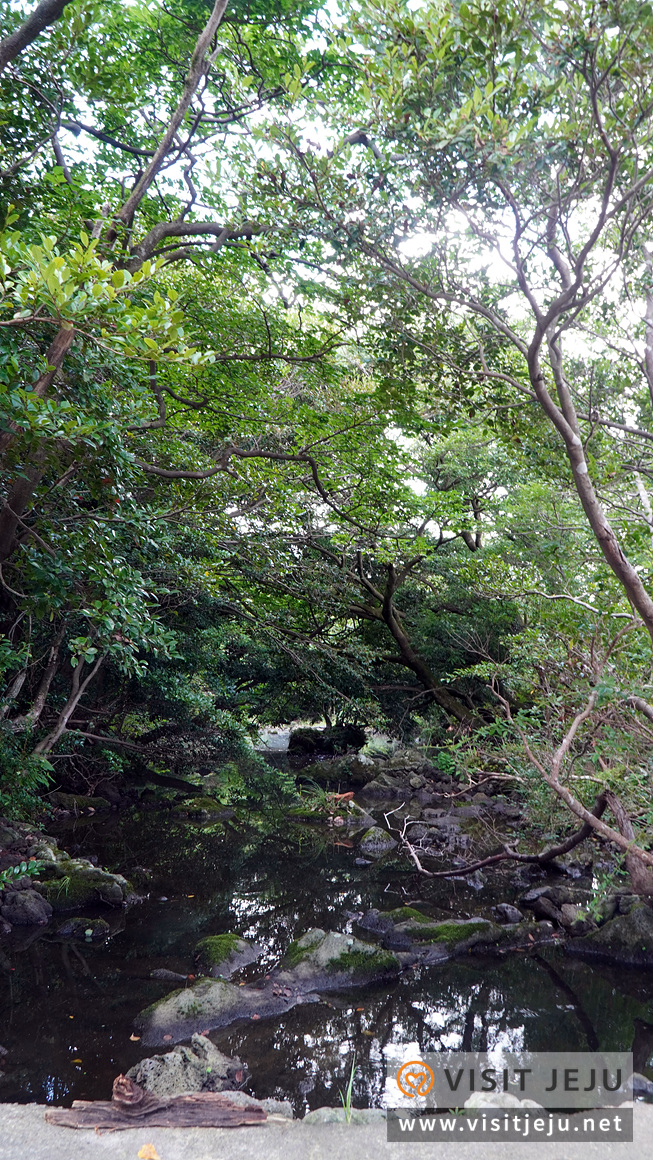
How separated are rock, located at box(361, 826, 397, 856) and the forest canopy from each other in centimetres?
257

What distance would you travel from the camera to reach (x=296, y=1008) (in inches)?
226

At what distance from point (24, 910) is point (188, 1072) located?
3934mm

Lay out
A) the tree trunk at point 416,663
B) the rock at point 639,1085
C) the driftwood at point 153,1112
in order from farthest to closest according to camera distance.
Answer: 1. the tree trunk at point 416,663
2. the rock at point 639,1085
3. the driftwood at point 153,1112

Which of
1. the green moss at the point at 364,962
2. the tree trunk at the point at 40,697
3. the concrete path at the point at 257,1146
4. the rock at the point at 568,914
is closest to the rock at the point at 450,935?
the green moss at the point at 364,962

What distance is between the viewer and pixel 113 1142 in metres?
3.19

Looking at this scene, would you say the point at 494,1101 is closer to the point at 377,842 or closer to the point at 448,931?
the point at 448,931

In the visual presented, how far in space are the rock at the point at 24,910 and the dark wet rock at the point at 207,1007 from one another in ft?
8.53

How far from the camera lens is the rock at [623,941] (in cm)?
684

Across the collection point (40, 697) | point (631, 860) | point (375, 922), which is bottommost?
point (375, 922)

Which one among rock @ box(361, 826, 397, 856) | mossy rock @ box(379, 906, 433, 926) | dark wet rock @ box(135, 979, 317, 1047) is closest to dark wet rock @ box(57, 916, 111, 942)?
A: dark wet rock @ box(135, 979, 317, 1047)

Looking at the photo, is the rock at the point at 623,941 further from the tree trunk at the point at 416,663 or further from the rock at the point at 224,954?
the tree trunk at the point at 416,663

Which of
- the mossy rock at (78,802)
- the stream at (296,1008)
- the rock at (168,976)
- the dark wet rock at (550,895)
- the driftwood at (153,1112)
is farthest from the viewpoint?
the mossy rock at (78,802)

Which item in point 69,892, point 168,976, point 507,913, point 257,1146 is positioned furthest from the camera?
point 69,892

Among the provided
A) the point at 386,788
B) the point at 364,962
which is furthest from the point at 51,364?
the point at 386,788
